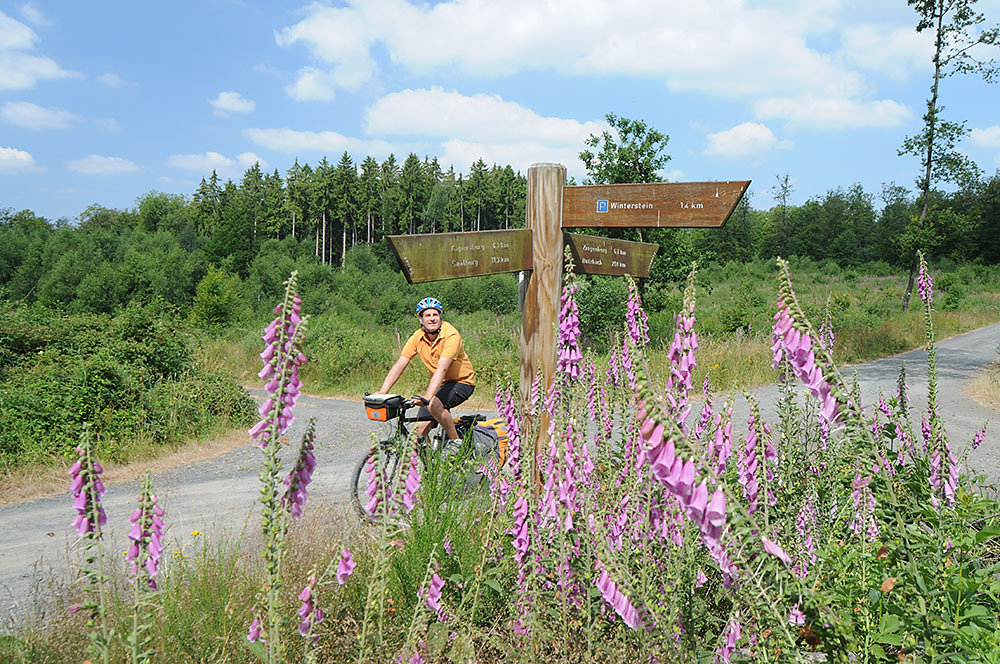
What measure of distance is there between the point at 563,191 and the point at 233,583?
321 centimetres

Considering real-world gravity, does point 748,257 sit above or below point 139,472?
above

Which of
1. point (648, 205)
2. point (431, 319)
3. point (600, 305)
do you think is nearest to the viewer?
point (648, 205)

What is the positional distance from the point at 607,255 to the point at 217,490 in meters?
5.31

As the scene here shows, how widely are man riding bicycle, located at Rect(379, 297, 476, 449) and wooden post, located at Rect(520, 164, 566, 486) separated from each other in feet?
3.99

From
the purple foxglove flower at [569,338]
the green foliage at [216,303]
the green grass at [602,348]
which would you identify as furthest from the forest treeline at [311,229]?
the purple foxglove flower at [569,338]

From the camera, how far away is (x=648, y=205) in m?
4.47

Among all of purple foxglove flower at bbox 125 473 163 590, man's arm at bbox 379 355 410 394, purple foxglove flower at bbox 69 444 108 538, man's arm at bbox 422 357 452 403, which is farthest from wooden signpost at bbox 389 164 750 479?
purple foxglove flower at bbox 69 444 108 538

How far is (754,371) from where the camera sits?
520 inches

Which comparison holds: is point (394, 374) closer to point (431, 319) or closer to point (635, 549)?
point (431, 319)

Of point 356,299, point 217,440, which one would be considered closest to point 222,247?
point 356,299

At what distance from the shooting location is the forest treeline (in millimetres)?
49000

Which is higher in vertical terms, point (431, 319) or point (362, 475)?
point (431, 319)

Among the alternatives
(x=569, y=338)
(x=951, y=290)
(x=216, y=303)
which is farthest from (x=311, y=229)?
(x=569, y=338)

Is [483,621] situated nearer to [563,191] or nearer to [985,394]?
[563,191]
